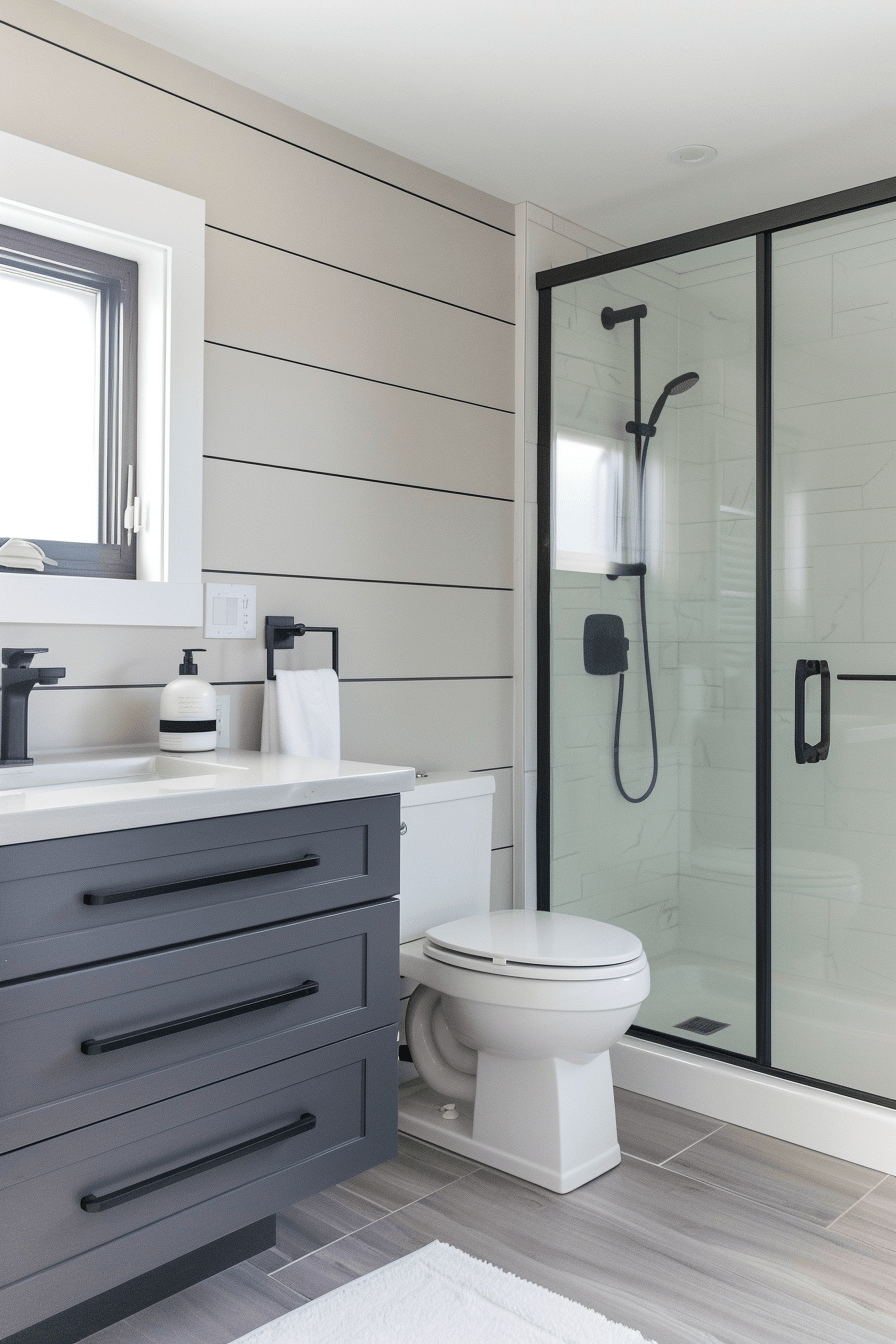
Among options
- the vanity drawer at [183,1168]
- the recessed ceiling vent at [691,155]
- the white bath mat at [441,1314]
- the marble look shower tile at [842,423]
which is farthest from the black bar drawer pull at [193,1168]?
the recessed ceiling vent at [691,155]

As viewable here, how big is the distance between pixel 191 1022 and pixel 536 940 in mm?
863

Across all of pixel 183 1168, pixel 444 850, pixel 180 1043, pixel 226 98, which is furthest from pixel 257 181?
pixel 183 1168

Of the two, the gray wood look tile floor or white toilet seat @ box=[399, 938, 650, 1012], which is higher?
white toilet seat @ box=[399, 938, 650, 1012]

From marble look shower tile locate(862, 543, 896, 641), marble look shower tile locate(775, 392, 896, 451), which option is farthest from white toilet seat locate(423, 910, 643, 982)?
marble look shower tile locate(775, 392, 896, 451)

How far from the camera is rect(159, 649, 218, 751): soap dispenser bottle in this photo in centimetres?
200

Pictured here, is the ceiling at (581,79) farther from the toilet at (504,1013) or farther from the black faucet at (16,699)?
the toilet at (504,1013)

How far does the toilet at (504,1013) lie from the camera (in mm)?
2066

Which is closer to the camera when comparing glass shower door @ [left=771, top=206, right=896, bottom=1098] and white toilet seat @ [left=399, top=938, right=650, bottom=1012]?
white toilet seat @ [left=399, top=938, right=650, bottom=1012]

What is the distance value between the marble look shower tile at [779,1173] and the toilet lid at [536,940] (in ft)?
1.60

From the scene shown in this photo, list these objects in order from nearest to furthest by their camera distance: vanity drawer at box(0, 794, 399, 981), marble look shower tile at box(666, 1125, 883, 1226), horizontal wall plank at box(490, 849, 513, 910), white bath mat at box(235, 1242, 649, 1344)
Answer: vanity drawer at box(0, 794, 399, 981) → white bath mat at box(235, 1242, 649, 1344) → marble look shower tile at box(666, 1125, 883, 1226) → horizontal wall plank at box(490, 849, 513, 910)

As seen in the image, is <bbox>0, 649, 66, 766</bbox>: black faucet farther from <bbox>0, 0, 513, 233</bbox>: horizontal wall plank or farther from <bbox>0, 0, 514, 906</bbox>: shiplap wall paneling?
<bbox>0, 0, 513, 233</bbox>: horizontal wall plank

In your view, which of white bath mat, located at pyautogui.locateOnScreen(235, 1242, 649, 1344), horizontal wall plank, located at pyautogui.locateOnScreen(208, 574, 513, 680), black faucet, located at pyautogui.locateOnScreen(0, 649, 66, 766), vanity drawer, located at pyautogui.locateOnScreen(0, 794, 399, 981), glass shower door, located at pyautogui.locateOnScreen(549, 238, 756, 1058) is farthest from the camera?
glass shower door, located at pyautogui.locateOnScreen(549, 238, 756, 1058)

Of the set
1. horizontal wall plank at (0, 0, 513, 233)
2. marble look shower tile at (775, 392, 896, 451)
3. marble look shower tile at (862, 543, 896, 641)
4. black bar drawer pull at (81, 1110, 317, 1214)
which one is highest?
horizontal wall plank at (0, 0, 513, 233)

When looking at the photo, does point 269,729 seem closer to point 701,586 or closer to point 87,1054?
point 87,1054
